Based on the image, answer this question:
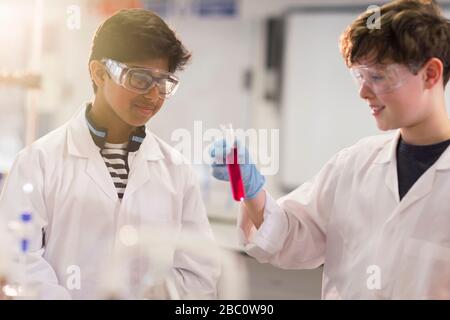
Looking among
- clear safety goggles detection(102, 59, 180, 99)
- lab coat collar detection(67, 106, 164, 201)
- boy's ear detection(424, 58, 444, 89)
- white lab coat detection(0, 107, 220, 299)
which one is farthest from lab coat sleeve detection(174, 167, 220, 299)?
boy's ear detection(424, 58, 444, 89)

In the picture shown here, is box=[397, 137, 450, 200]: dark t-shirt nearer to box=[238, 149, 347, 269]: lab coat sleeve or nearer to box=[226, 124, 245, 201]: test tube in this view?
box=[238, 149, 347, 269]: lab coat sleeve

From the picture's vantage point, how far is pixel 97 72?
43.1 inches

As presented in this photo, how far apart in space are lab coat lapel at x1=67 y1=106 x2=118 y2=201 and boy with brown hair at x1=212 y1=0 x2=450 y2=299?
217 millimetres

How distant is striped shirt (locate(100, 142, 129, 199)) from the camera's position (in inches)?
43.0

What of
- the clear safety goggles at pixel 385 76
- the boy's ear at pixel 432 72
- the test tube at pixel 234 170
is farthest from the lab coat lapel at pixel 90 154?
the boy's ear at pixel 432 72

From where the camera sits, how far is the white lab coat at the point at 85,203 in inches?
41.5

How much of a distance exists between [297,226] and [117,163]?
0.43 meters

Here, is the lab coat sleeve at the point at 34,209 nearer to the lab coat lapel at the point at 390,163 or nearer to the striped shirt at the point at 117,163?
the striped shirt at the point at 117,163

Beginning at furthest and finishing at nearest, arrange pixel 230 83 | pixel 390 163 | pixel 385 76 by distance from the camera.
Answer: pixel 230 83, pixel 390 163, pixel 385 76

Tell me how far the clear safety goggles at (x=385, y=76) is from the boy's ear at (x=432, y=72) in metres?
0.04

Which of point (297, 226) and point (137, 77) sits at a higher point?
point (137, 77)

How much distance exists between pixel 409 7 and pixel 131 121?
0.60m

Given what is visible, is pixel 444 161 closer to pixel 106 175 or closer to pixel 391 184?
pixel 391 184

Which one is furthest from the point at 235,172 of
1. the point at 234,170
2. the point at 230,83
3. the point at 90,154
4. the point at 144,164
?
the point at 230,83
